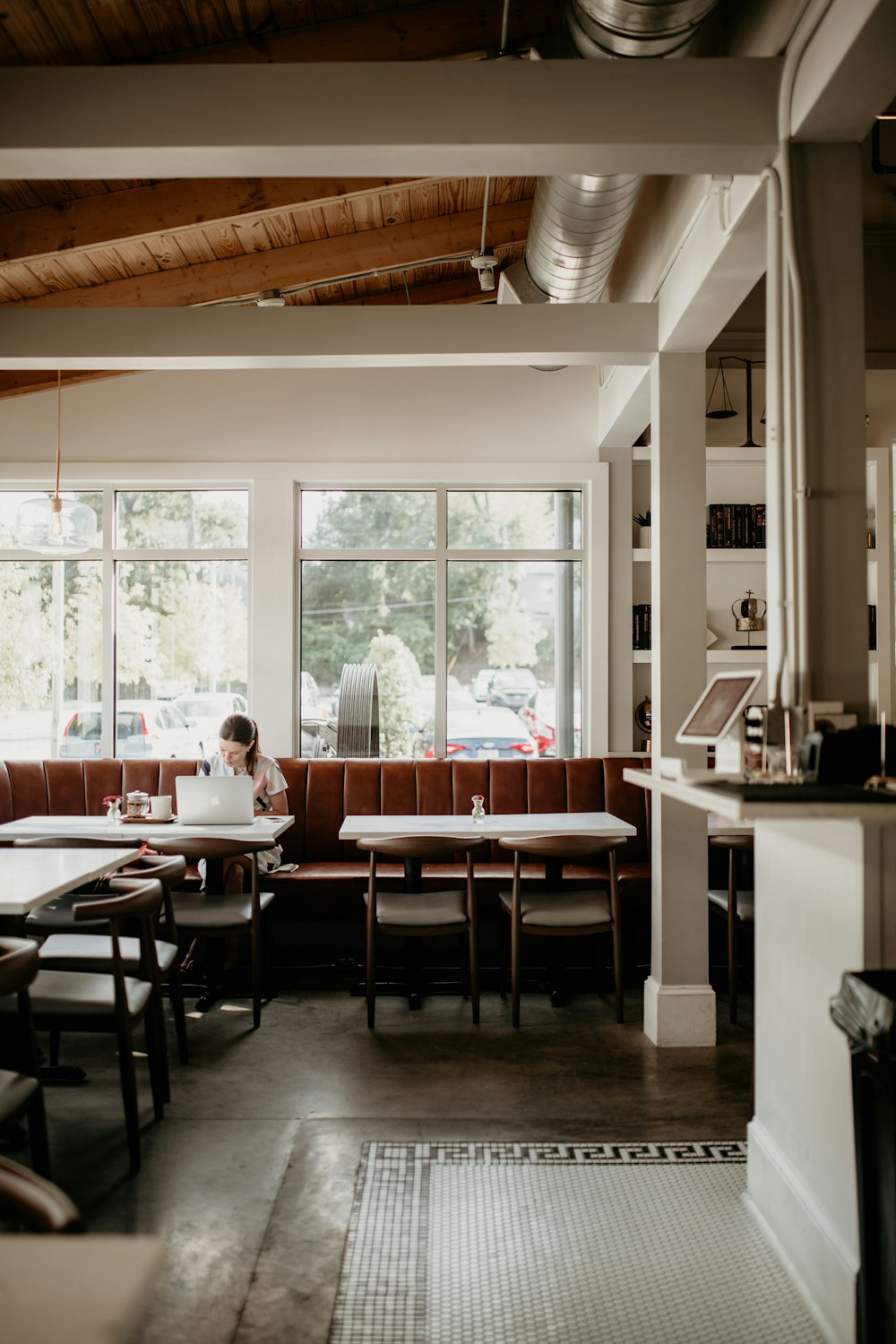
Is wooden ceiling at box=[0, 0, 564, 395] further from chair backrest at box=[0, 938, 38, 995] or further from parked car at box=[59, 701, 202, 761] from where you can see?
chair backrest at box=[0, 938, 38, 995]

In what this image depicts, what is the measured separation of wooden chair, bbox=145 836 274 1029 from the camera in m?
4.30

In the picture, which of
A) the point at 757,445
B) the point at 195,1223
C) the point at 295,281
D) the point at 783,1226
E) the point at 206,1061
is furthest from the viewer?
the point at 757,445

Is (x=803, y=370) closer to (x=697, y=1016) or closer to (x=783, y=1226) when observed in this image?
(x=783, y=1226)

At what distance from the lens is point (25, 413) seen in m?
6.39

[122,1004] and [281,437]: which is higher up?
[281,437]

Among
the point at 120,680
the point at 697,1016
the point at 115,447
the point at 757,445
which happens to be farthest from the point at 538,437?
the point at 697,1016

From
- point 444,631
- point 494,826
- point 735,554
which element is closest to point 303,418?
point 444,631

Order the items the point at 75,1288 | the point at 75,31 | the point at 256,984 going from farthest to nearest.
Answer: the point at 256,984 → the point at 75,31 → the point at 75,1288

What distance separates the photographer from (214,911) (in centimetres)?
446

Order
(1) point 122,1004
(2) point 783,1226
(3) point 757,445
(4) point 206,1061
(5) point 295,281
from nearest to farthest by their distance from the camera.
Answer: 1. (2) point 783,1226
2. (1) point 122,1004
3. (4) point 206,1061
4. (5) point 295,281
5. (3) point 757,445

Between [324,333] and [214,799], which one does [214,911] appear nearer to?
[214,799]

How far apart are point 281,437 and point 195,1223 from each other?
15.8 ft

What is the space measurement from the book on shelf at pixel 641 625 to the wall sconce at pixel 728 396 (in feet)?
3.93

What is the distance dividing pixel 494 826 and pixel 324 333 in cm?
252
